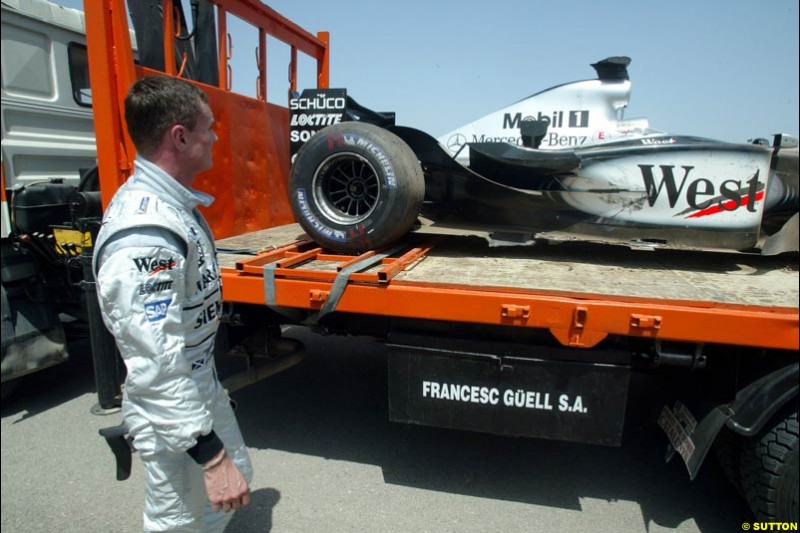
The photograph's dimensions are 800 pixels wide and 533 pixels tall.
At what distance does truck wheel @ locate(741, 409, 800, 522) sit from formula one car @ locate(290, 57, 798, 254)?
94 cm

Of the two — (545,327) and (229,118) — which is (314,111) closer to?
(229,118)

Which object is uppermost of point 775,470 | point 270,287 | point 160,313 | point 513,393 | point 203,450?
Result: point 160,313

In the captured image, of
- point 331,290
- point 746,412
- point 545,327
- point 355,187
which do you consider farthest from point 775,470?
point 355,187

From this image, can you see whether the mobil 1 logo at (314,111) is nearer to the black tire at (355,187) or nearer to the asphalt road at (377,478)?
the black tire at (355,187)

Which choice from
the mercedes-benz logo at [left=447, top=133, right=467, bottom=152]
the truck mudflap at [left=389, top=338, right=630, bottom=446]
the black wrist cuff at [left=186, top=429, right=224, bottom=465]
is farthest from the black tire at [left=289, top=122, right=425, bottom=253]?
the mercedes-benz logo at [left=447, top=133, right=467, bottom=152]

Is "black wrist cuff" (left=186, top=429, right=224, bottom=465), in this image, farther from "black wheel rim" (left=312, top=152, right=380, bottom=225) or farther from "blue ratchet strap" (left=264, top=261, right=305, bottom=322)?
"black wheel rim" (left=312, top=152, right=380, bottom=225)

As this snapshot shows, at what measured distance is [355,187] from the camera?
3223 millimetres

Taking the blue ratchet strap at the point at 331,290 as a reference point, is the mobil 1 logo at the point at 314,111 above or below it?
above

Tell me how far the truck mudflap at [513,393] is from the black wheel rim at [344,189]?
963 mm

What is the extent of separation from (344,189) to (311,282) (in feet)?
2.76

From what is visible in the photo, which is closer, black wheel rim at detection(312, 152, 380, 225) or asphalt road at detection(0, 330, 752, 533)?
asphalt road at detection(0, 330, 752, 533)

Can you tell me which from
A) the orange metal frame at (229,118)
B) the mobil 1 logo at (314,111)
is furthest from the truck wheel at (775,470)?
the orange metal frame at (229,118)

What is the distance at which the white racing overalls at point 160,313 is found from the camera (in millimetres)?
1496

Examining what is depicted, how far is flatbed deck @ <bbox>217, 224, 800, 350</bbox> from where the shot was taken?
2.19 m
